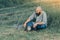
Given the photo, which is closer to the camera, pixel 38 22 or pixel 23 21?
pixel 38 22

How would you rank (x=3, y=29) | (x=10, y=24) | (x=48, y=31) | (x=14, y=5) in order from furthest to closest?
(x=14, y=5) < (x=10, y=24) < (x=3, y=29) < (x=48, y=31)

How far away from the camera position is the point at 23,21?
34.9ft

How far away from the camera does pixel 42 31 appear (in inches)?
346

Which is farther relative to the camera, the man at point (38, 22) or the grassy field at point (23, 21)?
the man at point (38, 22)

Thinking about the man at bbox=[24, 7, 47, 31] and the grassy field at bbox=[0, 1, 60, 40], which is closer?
the grassy field at bbox=[0, 1, 60, 40]

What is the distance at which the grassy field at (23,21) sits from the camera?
805 cm

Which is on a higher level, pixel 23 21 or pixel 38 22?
pixel 38 22

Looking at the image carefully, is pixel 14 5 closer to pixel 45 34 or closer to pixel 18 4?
pixel 18 4

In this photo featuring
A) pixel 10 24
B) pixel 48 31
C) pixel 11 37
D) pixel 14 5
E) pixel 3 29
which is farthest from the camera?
pixel 14 5

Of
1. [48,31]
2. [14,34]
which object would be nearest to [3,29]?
[14,34]

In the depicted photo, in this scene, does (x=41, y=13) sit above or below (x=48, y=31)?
above

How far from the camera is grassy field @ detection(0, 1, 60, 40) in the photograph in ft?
26.4

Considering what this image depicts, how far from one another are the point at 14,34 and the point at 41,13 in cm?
128

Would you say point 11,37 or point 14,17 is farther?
point 14,17
